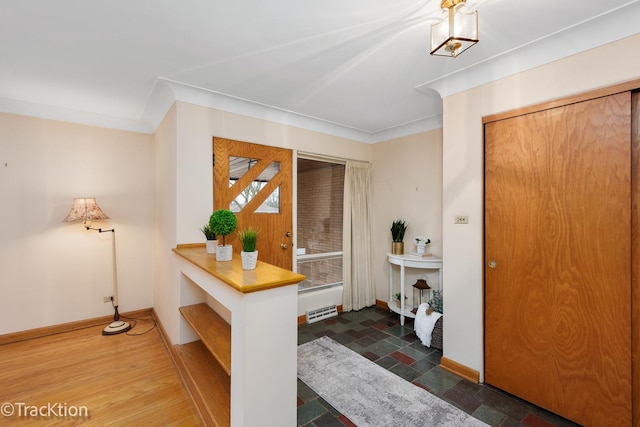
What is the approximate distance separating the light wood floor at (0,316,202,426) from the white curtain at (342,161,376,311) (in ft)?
7.55

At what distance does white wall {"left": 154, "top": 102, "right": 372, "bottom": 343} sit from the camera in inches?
101

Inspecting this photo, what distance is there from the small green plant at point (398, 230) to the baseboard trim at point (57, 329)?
3521 mm

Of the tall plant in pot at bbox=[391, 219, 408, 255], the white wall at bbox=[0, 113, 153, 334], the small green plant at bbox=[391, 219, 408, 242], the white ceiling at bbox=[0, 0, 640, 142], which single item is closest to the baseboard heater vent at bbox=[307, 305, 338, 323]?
the tall plant in pot at bbox=[391, 219, 408, 255]

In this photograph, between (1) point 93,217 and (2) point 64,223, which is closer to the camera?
(1) point 93,217

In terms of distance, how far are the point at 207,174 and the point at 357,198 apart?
6.86ft

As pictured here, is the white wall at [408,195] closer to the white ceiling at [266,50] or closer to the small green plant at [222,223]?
the white ceiling at [266,50]

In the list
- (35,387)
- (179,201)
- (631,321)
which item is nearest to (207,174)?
(179,201)

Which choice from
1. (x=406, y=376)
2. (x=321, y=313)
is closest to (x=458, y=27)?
(x=406, y=376)

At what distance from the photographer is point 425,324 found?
9.53ft

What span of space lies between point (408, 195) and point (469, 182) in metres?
1.42

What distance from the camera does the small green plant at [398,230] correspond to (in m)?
3.71

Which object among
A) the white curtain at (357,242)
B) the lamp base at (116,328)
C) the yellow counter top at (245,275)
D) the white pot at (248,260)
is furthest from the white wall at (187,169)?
the white curtain at (357,242)

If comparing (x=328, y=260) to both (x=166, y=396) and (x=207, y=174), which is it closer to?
(x=207, y=174)

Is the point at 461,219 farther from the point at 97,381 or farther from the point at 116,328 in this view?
the point at 116,328
